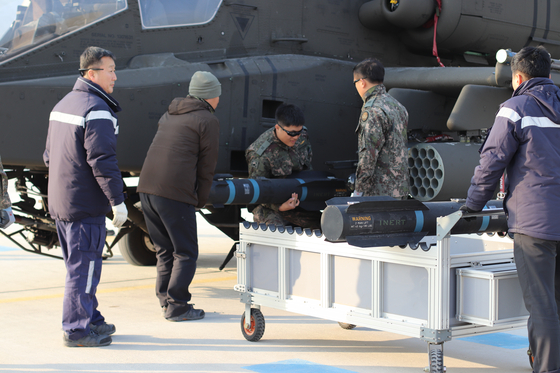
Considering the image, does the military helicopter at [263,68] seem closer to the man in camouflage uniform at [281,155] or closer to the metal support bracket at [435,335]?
the man in camouflage uniform at [281,155]

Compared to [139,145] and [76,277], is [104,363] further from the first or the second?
[139,145]

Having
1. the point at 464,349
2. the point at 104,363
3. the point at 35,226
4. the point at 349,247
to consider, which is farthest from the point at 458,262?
the point at 35,226

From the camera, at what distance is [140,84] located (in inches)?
219

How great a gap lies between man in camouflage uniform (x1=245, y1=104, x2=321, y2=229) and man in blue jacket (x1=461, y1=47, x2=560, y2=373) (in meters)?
2.42

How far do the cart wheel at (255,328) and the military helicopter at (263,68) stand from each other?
127 centimetres

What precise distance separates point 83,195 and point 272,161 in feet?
6.68

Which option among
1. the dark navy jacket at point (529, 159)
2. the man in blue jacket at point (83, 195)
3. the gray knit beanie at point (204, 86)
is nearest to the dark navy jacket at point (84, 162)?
the man in blue jacket at point (83, 195)

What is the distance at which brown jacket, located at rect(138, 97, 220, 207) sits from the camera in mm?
4766

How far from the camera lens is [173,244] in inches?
193

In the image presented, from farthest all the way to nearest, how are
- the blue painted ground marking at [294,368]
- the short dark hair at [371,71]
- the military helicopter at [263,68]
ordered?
the military helicopter at [263,68], the short dark hair at [371,71], the blue painted ground marking at [294,368]

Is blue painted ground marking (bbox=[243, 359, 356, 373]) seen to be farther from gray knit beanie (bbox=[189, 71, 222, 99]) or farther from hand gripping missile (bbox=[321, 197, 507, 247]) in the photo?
gray knit beanie (bbox=[189, 71, 222, 99])

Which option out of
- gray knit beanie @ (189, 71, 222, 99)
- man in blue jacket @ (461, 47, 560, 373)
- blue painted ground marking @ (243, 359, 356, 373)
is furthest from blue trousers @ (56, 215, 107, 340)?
man in blue jacket @ (461, 47, 560, 373)

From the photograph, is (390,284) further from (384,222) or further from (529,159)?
(529,159)

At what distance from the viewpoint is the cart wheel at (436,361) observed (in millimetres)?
3387
